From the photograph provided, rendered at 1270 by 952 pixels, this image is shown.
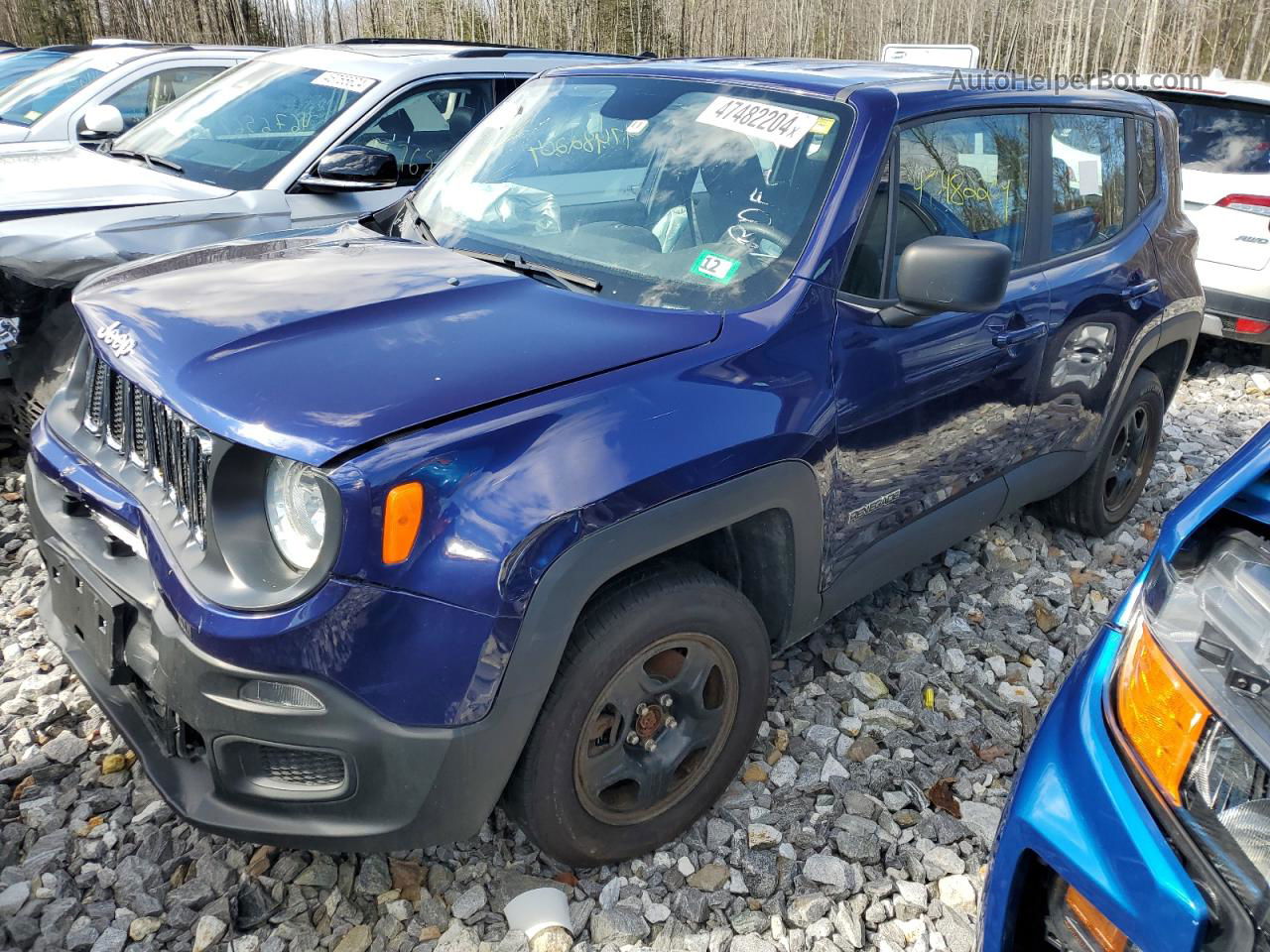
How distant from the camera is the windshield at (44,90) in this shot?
24.6 feet

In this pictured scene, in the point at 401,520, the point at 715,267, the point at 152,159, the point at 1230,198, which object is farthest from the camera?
the point at 1230,198

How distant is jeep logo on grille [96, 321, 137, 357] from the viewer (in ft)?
6.83

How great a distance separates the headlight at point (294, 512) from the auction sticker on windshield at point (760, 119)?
1.55 meters

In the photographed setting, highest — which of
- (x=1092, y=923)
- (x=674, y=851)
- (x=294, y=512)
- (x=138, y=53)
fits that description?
(x=138, y=53)

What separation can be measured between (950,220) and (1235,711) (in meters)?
1.92

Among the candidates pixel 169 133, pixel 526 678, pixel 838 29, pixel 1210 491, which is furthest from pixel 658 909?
pixel 838 29

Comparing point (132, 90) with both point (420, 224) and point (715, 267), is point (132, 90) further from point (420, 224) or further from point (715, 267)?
point (715, 267)

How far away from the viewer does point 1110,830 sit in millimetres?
1406

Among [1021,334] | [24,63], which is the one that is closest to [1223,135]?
[1021,334]

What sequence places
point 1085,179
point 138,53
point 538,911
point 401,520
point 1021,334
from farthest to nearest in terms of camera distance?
Result: 1. point 138,53
2. point 1085,179
3. point 1021,334
4. point 538,911
5. point 401,520

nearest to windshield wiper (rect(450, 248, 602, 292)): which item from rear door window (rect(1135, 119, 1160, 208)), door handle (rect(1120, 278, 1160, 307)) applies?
door handle (rect(1120, 278, 1160, 307))

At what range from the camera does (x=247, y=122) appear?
199 inches

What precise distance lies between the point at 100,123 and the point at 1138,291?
561 cm

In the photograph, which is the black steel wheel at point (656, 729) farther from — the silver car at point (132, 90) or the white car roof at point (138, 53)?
the white car roof at point (138, 53)
